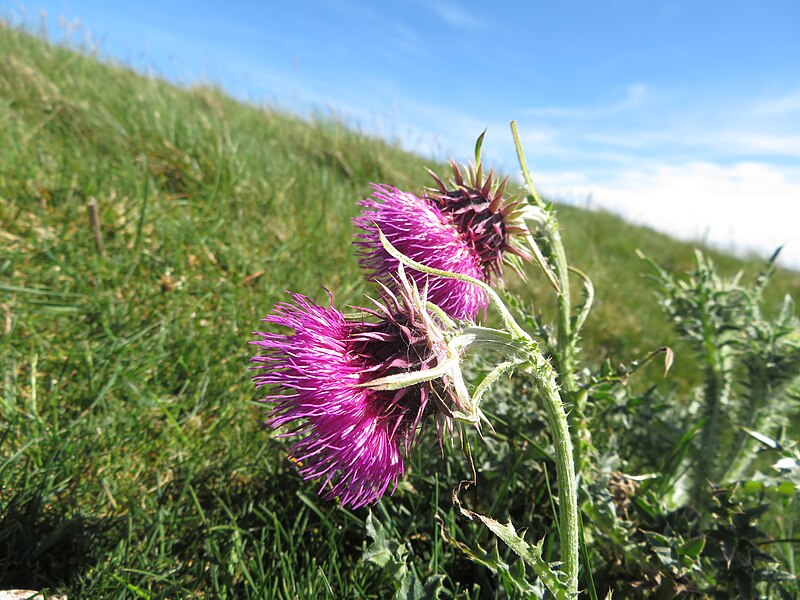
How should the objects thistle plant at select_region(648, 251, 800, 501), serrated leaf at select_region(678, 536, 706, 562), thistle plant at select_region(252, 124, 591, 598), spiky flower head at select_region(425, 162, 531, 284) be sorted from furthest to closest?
thistle plant at select_region(648, 251, 800, 501) < spiky flower head at select_region(425, 162, 531, 284) < serrated leaf at select_region(678, 536, 706, 562) < thistle plant at select_region(252, 124, 591, 598)

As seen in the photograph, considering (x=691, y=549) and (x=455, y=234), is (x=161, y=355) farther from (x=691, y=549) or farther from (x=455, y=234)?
(x=691, y=549)

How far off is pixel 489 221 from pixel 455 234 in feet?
0.45

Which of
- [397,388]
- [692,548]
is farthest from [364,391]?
[692,548]

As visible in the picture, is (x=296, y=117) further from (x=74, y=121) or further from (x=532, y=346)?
(x=532, y=346)

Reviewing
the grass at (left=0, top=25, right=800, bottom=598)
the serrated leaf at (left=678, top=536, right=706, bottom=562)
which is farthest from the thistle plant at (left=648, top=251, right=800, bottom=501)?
the serrated leaf at (left=678, top=536, right=706, bottom=562)

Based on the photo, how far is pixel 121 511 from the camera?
6.49 ft

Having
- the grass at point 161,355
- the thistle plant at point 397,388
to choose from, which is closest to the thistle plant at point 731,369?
the grass at point 161,355

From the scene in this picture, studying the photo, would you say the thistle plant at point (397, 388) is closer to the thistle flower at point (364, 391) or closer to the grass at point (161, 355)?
the thistle flower at point (364, 391)

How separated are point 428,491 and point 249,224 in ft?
8.35

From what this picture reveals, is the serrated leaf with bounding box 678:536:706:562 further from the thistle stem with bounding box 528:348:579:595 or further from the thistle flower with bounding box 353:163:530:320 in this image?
the thistle flower with bounding box 353:163:530:320

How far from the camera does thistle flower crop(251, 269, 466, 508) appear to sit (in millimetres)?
1400

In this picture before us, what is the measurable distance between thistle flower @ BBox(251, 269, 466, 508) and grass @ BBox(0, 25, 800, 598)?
0.45 m

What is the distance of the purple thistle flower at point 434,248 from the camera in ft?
5.93

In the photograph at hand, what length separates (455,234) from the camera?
1867 millimetres
